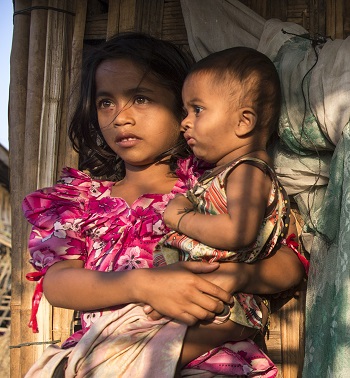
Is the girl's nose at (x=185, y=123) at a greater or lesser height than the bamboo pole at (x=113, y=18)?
lesser

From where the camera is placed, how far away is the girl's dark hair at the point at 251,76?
7.41ft

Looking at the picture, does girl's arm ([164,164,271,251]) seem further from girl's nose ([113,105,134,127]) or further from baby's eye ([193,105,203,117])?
girl's nose ([113,105,134,127])

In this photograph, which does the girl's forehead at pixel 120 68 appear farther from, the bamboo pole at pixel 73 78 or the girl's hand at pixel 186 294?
the girl's hand at pixel 186 294

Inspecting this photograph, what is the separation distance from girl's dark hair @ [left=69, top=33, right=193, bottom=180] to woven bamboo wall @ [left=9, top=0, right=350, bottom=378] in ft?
0.46

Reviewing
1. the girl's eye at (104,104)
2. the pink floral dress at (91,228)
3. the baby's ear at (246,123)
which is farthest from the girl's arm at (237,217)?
the girl's eye at (104,104)

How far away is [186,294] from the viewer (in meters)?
2.15

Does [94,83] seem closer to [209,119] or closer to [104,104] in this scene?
[104,104]

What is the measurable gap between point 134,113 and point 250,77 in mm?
419

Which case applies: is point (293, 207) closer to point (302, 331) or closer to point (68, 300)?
point (302, 331)

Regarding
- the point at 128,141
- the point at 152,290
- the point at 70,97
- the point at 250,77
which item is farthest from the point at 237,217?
the point at 70,97

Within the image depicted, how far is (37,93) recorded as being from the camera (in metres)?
3.00

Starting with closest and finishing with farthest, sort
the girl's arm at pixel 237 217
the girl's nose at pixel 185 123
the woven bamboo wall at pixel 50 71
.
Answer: the girl's arm at pixel 237 217 < the girl's nose at pixel 185 123 < the woven bamboo wall at pixel 50 71

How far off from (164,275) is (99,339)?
26cm

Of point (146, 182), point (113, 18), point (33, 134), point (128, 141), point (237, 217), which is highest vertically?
point (113, 18)
